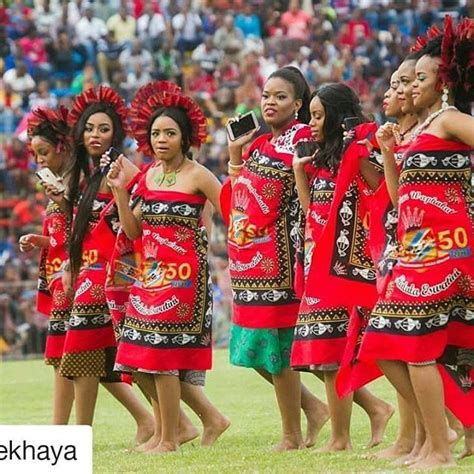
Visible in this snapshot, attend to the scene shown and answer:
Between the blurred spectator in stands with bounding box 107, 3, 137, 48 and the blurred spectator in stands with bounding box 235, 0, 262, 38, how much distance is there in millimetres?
1640

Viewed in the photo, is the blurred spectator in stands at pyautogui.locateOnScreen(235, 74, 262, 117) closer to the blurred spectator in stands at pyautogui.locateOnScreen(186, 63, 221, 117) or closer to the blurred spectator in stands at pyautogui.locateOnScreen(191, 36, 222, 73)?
the blurred spectator in stands at pyautogui.locateOnScreen(186, 63, 221, 117)

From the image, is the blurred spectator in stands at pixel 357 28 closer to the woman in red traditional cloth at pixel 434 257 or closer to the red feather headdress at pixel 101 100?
the red feather headdress at pixel 101 100

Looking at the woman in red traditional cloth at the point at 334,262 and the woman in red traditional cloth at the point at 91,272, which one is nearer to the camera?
the woman in red traditional cloth at the point at 334,262

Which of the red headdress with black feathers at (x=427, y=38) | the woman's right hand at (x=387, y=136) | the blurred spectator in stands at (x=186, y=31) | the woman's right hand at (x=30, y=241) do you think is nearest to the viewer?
the woman's right hand at (x=387, y=136)

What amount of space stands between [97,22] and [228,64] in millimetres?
2083

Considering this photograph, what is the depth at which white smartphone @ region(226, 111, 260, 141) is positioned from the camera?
345 inches

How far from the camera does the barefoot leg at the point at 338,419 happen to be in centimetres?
820

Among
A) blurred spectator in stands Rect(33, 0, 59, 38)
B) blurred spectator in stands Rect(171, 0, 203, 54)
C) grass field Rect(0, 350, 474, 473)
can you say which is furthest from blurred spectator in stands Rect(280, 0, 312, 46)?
grass field Rect(0, 350, 474, 473)

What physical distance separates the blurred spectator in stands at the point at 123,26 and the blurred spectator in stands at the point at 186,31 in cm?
63

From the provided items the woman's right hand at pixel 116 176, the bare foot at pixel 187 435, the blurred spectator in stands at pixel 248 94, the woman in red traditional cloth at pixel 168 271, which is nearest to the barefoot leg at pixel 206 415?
the bare foot at pixel 187 435

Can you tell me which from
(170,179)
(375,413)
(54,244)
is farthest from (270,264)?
(54,244)

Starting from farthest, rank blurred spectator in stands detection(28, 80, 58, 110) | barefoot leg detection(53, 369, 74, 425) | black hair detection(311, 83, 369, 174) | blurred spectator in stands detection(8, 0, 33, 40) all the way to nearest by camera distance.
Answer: blurred spectator in stands detection(8, 0, 33, 40) < blurred spectator in stands detection(28, 80, 58, 110) < barefoot leg detection(53, 369, 74, 425) < black hair detection(311, 83, 369, 174)

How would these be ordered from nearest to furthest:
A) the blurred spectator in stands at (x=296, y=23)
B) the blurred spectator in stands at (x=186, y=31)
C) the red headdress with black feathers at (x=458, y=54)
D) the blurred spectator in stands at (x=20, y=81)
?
the red headdress with black feathers at (x=458, y=54) → the blurred spectator in stands at (x=20, y=81) → the blurred spectator in stands at (x=186, y=31) → the blurred spectator in stands at (x=296, y=23)

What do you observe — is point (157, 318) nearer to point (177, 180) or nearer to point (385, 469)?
point (177, 180)
